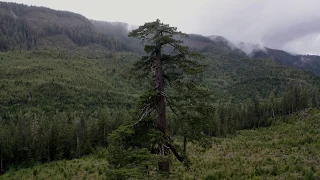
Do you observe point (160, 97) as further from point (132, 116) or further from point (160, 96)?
point (132, 116)

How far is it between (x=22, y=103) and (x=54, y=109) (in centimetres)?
1982

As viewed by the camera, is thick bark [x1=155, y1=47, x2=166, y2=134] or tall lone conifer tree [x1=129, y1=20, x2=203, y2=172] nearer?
tall lone conifer tree [x1=129, y1=20, x2=203, y2=172]

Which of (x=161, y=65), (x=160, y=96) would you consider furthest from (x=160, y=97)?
(x=161, y=65)

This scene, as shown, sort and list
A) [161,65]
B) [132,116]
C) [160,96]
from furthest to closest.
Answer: [161,65]
[160,96]
[132,116]

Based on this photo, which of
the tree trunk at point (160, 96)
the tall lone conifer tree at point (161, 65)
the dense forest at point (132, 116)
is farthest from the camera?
the tree trunk at point (160, 96)

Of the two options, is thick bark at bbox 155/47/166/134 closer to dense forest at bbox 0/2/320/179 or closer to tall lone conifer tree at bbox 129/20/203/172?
tall lone conifer tree at bbox 129/20/203/172

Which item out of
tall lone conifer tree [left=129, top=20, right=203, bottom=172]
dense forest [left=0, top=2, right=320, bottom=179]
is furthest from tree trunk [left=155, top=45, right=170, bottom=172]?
Answer: dense forest [left=0, top=2, right=320, bottom=179]

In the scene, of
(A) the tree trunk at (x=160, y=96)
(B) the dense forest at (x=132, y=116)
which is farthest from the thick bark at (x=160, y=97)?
(B) the dense forest at (x=132, y=116)

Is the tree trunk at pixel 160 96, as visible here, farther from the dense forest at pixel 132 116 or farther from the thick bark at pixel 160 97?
the dense forest at pixel 132 116

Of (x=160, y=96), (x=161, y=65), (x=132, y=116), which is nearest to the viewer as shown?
(x=132, y=116)

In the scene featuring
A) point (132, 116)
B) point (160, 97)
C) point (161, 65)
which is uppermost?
point (161, 65)

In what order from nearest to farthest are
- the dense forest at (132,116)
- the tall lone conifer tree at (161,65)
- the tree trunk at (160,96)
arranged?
the dense forest at (132,116) → the tall lone conifer tree at (161,65) → the tree trunk at (160,96)

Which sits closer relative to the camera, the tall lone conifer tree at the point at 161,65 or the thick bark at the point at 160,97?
the tall lone conifer tree at the point at 161,65

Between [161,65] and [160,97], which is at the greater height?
[161,65]
